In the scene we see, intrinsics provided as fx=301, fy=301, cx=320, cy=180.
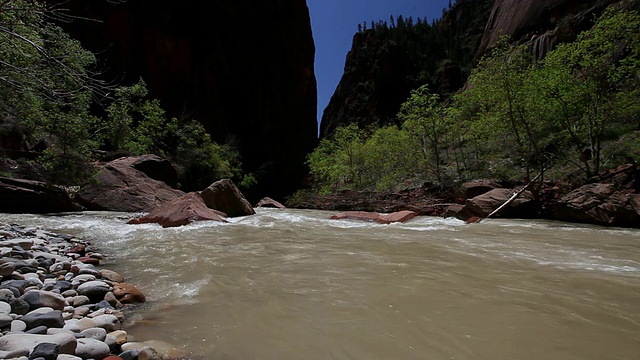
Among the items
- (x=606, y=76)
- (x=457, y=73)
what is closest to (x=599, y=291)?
(x=606, y=76)

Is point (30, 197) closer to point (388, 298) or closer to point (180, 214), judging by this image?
point (180, 214)

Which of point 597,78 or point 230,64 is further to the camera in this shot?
point 230,64

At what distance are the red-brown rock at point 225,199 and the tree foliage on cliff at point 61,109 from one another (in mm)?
3808

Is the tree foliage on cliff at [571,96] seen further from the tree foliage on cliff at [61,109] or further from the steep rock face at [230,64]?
the steep rock face at [230,64]

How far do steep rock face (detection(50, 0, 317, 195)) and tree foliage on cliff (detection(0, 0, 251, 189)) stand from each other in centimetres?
717

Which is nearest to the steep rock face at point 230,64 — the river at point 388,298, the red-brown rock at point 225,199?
the red-brown rock at point 225,199

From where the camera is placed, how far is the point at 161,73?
115 ft

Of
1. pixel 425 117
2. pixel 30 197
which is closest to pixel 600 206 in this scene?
pixel 425 117

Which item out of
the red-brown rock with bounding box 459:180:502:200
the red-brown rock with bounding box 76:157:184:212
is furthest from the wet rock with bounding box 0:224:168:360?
the red-brown rock with bounding box 459:180:502:200

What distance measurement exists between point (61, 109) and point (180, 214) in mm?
12184

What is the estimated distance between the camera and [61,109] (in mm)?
14875

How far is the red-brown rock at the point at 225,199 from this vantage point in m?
10.7

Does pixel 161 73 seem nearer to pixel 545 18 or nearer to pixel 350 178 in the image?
pixel 350 178

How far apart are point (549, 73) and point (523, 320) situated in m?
11.9
